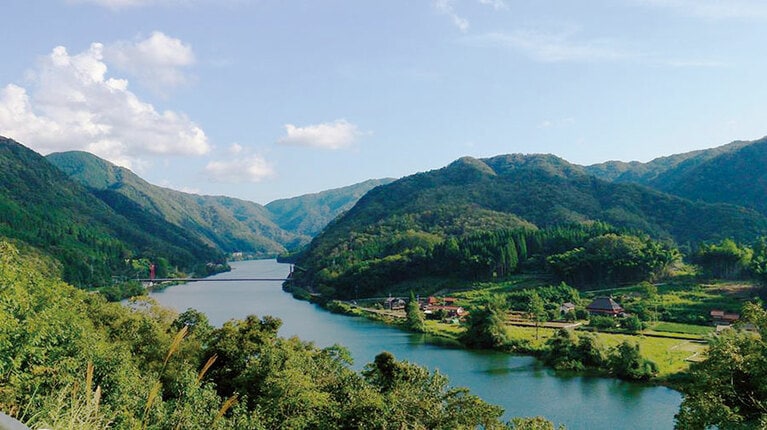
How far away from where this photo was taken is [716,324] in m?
38.2

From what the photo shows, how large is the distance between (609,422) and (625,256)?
117ft

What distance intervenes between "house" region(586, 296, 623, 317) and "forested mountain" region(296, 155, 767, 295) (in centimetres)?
1217

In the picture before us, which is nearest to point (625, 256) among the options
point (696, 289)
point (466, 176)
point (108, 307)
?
point (696, 289)

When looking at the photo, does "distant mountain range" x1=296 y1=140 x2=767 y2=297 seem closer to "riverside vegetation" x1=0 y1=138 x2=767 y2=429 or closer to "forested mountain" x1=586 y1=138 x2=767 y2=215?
"forested mountain" x1=586 y1=138 x2=767 y2=215

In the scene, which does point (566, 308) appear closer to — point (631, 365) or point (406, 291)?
point (631, 365)

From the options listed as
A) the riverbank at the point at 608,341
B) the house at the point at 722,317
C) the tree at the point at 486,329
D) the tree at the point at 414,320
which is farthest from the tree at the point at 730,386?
the tree at the point at 414,320

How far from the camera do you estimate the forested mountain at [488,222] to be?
68.5m

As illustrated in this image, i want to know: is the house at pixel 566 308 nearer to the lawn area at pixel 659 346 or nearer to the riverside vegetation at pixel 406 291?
the riverside vegetation at pixel 406 291

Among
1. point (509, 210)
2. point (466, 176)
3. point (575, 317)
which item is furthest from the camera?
point (466, 176)

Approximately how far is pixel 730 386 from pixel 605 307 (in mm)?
35658

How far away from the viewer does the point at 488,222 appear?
95250 mm

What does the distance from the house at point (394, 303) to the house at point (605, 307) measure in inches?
772

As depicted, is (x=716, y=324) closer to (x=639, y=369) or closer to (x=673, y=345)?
(x=673, y=345)

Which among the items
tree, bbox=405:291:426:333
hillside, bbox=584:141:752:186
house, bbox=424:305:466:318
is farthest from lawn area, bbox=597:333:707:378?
hillside, bbox=584:141:752:186
